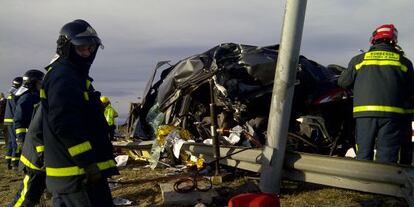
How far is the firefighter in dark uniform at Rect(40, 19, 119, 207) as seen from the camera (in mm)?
3020

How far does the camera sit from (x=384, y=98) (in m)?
4.44

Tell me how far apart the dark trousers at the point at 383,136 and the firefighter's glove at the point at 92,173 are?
2.78m

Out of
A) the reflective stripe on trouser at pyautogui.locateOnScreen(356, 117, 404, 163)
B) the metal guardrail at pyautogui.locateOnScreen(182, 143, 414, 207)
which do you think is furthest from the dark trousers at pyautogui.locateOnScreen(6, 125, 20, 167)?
the reflective stripe on trouser at pyautogui.locateOnScreen(356, 117, 404, 163)

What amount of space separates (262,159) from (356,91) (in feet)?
4.07

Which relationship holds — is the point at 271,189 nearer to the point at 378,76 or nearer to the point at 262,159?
the point at 262,159

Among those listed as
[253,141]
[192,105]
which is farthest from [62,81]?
[192,105]

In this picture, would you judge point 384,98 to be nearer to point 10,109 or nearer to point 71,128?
point 71,128

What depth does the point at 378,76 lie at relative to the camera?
14.8ft

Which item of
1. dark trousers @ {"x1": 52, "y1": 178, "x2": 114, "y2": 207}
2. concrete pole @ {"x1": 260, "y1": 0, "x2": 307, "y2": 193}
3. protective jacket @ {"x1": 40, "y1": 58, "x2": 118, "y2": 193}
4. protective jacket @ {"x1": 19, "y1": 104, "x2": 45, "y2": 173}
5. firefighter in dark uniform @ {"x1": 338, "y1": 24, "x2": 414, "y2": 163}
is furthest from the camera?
firefighter in dark uniform @ {"x1": 338, "y1": 24, "x2": 414, "y2": 163}

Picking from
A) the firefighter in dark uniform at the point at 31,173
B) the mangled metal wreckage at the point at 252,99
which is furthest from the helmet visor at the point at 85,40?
the mangled metal wreckage at the point at 252,99

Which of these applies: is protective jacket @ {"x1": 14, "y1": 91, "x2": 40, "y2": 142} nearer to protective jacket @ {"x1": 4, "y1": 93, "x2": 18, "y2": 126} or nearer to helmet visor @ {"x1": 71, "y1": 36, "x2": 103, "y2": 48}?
protective jacket @ {"x1": 4, "y1": 93, "x2": 18, "y2": 126}

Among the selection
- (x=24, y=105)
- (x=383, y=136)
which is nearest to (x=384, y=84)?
(x=383, y=136)

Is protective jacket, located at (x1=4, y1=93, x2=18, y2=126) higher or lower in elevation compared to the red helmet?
lower

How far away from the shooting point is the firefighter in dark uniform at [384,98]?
4.44 m
